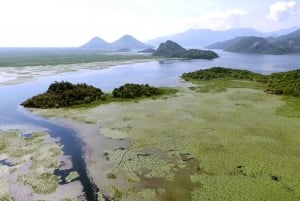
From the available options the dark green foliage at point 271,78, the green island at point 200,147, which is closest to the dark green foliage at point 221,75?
the dark green foliage at point 271,78

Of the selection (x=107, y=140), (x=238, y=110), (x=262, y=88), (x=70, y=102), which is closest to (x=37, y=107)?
(x=70, y=102)

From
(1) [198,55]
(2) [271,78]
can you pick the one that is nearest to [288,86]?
(2) [271,78]

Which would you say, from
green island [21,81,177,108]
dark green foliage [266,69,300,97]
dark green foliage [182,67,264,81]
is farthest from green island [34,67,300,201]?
dark green foliage [182,67,264,81]

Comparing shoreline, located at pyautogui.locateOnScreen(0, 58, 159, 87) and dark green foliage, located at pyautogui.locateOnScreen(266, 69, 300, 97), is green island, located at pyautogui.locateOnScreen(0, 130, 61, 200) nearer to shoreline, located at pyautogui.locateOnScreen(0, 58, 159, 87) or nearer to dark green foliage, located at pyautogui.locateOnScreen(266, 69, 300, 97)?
dark green foliage, located at pyautogui.locateOnScreen(266, 69, 300, 97)

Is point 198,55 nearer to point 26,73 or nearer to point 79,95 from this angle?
point 26,73

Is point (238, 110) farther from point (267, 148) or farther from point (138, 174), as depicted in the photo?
point (138, 174)

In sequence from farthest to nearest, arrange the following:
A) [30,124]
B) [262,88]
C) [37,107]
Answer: [262,88]
[37,107]
[30,124]
